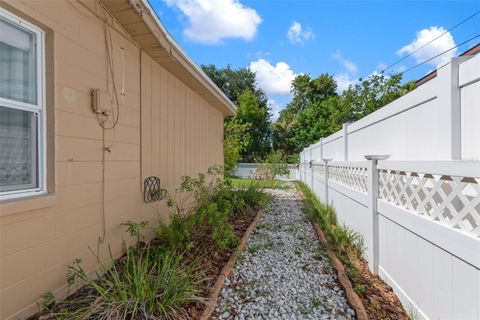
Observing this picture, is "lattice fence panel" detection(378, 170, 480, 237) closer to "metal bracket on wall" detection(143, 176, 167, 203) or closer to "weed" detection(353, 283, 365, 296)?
"weed" detection(353, 283, 365, 296)

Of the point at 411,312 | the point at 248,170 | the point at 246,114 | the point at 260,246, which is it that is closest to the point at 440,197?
the point at 411,312

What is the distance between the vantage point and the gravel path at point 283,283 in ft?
8.52

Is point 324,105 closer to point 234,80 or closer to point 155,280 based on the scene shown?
point 234,80

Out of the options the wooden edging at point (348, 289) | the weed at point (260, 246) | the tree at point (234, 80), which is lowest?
the wooden edging at point (348, 289)

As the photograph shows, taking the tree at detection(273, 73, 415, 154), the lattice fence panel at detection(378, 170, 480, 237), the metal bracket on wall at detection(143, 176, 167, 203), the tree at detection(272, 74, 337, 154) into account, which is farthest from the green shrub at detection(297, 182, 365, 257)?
the tree at detection(272, 74, 337, 154)

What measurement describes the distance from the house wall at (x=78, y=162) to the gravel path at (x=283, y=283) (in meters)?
1.52

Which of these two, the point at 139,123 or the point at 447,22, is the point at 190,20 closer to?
the point at 139,123

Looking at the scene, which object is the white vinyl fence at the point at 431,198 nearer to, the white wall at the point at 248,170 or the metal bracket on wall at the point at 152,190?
Result: the metal bracket on wall at the point at 152,190

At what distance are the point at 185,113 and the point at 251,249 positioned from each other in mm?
3080

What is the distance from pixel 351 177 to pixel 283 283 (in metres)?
2.19

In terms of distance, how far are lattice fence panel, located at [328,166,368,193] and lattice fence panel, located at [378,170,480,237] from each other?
2.82 ft

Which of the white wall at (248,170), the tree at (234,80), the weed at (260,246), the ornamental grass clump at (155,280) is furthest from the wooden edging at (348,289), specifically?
the tree at (234,80)

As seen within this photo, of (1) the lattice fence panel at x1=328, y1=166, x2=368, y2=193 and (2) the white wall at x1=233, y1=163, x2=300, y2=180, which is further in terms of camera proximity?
(2) the white wall at x1=233, y1=163, x2=300, y2=180

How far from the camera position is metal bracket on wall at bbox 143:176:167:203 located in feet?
13.7
